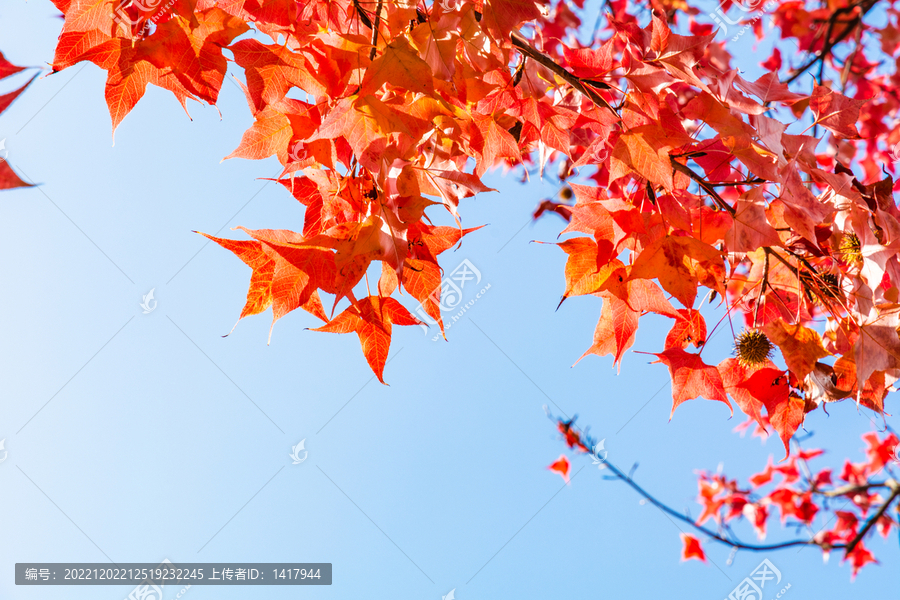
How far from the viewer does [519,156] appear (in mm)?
997

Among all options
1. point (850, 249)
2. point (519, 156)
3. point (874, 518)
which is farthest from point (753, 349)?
point (874, 518)

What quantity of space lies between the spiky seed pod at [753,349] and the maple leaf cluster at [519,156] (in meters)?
0.36

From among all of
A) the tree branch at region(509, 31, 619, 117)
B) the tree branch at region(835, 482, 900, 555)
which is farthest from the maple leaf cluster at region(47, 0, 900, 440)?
the tree branch at region(835, 482, 900, 555)

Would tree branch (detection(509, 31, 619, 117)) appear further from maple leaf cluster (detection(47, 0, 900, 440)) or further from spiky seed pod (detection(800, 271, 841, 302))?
spiky seed pod (detection(800, 271, 841, 302))

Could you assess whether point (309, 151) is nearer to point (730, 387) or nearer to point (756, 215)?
point (756, 215)

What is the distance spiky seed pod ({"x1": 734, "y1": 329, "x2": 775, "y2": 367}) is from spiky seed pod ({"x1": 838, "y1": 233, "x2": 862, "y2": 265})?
1.12 ft

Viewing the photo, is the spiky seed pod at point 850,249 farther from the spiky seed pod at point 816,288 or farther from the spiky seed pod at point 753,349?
the spiky seed pod at point 753,349

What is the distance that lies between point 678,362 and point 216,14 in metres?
1.18

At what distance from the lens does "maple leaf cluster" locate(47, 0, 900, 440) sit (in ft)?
2.64

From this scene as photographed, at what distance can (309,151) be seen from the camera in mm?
943

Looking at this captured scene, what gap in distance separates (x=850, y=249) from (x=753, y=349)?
0.40 metres

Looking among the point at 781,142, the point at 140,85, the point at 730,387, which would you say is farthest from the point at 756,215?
the point at 140,85

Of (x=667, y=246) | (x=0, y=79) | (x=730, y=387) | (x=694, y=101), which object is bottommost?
(x=730, y=387)

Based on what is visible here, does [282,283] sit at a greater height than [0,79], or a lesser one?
lesser
